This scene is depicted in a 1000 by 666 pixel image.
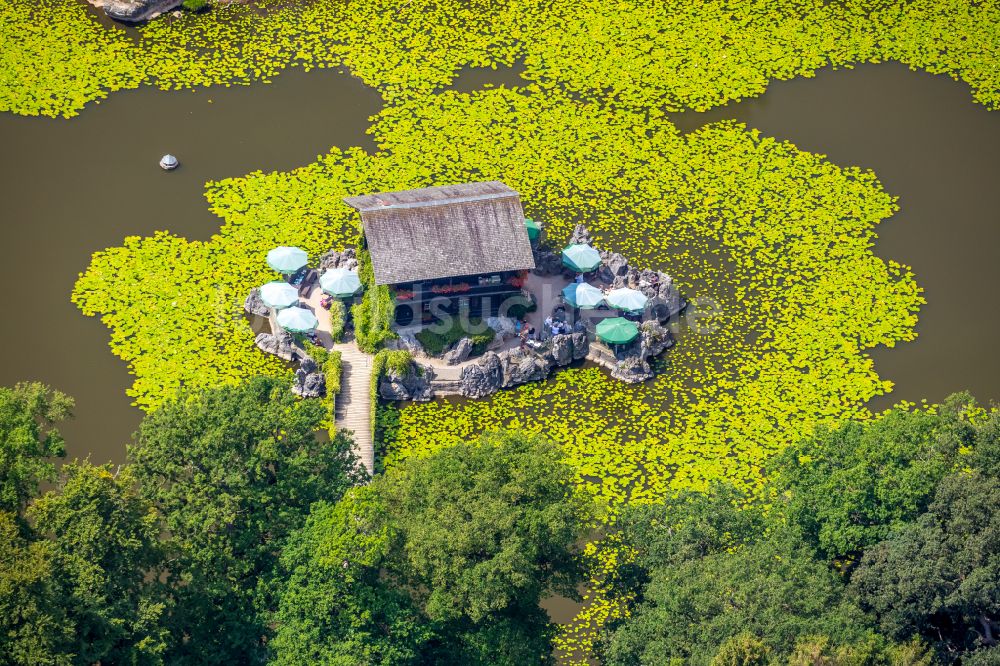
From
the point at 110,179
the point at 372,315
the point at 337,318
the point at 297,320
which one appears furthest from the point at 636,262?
the point at 110,179

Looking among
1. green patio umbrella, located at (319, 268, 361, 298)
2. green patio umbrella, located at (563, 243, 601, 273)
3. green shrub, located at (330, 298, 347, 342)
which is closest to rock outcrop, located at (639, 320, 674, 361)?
green patio umbrella, located at (563, 243, 601, 273)

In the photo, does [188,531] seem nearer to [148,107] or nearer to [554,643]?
[554,643]

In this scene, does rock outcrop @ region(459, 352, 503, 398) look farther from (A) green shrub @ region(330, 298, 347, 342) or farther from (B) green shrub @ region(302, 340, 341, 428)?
(A) green shrub @ region(330, 298, 347, 342)

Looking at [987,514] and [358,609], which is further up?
[987,514]

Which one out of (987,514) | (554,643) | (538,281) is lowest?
(554,643)

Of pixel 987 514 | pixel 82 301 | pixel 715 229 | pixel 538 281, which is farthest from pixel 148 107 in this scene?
pixel 987 514

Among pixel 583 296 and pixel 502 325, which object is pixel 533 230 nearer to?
pixel 583 296
